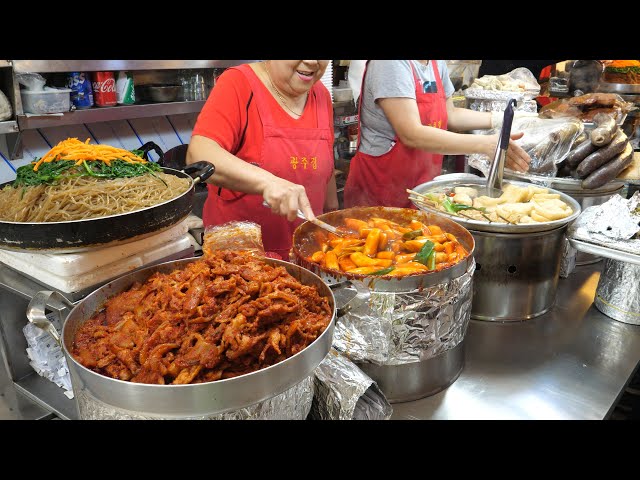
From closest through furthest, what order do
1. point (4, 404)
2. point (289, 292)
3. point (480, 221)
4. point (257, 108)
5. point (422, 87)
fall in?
point (289, 292), point (4, 404), point (480, 221), point (257, 108), point (422, 87)

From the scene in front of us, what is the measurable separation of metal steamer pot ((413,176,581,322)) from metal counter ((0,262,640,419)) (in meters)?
0.06

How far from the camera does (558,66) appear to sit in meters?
4.99

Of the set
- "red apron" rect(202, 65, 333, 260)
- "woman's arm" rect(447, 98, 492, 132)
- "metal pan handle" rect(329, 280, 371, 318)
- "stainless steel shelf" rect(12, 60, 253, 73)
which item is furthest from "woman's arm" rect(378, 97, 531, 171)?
"stainless steel shelf" rect(12, 60, 253, 73)

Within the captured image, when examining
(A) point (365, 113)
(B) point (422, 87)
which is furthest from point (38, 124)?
(B) point (422, 87)

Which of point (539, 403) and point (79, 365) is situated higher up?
point (79, 365)

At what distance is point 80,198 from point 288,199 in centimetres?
65

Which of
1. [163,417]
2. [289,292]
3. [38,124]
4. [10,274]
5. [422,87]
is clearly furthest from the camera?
[38,124]

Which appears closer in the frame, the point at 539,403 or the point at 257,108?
the point at 539,403

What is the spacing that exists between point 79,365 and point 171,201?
492 mm

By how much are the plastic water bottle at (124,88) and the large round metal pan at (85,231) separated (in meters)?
2.74

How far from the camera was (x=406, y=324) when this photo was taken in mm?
1361

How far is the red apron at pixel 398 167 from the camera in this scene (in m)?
2.79

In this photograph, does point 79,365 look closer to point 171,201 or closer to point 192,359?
point 192,359

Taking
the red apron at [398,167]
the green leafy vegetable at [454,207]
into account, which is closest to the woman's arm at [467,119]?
the red apron at [398,167]
